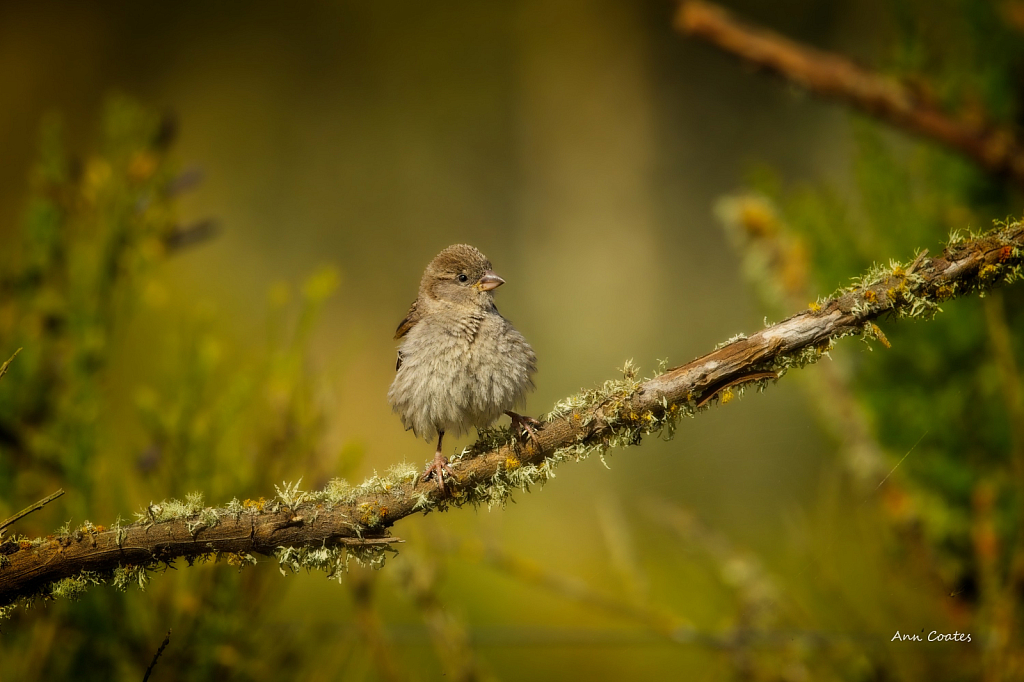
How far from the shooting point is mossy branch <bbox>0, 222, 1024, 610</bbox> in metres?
0.87

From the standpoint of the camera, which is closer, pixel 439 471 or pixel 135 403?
pixel 439 471

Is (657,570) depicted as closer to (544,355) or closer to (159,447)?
(544,355)

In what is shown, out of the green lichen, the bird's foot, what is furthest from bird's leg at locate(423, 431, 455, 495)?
the green lichen

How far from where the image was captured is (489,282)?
151cm

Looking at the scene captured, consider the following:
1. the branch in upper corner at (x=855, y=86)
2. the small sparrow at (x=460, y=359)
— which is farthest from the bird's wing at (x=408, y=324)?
the branch in upper corner at (x=855, y=86)

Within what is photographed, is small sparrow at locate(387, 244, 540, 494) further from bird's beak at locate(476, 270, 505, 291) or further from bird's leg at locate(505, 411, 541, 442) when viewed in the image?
bird's leg at locate(505, 411, 541, 442)

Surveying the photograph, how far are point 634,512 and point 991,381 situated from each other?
1337mm

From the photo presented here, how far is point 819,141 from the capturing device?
4.02 m

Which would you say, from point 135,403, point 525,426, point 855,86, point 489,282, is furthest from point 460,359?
point 855,86

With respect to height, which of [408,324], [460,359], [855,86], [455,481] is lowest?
[455,481]

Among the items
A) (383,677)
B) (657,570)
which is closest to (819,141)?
(657,570)

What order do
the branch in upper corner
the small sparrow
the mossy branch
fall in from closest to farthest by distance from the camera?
1. the mossy branch
2. the small sparrow
3. the branch in upper corner

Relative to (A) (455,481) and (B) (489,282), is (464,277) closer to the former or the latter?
(B) (489,282)

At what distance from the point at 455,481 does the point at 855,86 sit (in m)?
2.01
